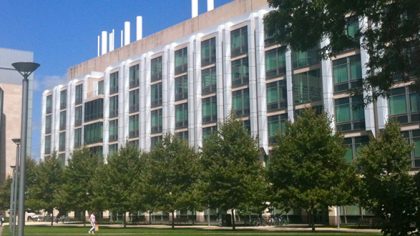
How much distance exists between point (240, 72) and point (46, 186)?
28.1 metres

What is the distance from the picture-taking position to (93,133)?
9981cm

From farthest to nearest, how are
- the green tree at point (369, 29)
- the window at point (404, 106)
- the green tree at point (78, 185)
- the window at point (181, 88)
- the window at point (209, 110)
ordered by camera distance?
the window at point (181, 88), the window at point (209, 110), the green tree at point (78, 185), the window at point (404, 106), the green tree at point (369, 29)

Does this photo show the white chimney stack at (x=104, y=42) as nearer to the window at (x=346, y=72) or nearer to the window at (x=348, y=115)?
the window at (x=346, y=72)

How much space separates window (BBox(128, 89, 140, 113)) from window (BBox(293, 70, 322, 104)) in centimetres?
3226

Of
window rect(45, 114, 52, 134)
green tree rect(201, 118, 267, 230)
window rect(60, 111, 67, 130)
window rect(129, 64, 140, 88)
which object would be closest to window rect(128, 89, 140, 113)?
window rect(129, 64, 140, 88)

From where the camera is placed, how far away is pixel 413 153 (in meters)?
53.2

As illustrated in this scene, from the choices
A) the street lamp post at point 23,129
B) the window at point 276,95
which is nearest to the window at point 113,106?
the window at point 276,95

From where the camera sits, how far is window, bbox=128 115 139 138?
90.1 m

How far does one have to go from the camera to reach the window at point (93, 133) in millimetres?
98125

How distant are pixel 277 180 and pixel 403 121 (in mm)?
15761

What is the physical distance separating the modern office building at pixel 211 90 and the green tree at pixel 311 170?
400cm

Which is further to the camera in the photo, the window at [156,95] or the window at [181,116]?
the window at [156,95]

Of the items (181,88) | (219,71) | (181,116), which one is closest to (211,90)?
(219,71)

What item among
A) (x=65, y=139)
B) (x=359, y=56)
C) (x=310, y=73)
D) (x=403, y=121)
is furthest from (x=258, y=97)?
(x=65, y=139)
